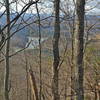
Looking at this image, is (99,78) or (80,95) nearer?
(80,95)

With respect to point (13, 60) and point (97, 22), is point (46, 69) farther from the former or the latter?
point (13, 60)

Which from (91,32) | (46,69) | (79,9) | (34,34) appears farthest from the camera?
(46,69)

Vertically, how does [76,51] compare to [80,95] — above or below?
above

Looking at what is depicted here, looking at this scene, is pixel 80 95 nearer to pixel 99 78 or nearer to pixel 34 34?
pixel 34 34

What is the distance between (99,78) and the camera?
16.0 meters

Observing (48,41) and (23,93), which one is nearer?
(48,41)

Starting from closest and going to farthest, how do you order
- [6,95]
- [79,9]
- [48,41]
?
1. [79,9]
2. [6,95]
3. [48,41]

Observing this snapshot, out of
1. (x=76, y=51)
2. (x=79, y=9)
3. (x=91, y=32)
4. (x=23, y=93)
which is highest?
(x=91, y=32)

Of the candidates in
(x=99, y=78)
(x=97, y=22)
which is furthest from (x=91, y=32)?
(x=99, y=78)

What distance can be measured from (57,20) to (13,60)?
16381 mm

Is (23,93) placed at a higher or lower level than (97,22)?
lower

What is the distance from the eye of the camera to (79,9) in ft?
17.3

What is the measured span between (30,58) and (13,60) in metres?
6.78

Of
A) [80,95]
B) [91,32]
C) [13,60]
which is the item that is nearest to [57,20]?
[80,95]
